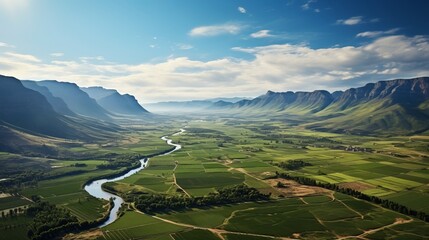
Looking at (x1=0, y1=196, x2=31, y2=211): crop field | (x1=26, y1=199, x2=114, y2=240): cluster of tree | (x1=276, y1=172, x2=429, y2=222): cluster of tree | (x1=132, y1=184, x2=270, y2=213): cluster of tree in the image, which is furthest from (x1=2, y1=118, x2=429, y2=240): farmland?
(x1=0, y1=196, x2=31, y2=211): crop field

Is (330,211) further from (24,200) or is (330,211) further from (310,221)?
(24,200)

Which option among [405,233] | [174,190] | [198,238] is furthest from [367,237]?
[174,190]

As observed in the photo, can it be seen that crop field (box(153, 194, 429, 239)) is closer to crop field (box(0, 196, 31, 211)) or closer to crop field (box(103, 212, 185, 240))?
crop field (box(103, 212, 185, 240))

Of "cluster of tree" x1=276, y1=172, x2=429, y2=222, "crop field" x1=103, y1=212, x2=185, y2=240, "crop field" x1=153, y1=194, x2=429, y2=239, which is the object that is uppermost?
"cluster of tree" x1=276, y1=172, x2=429, y2=222

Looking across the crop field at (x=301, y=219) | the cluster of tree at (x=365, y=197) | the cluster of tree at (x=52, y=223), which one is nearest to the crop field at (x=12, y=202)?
the cluster of tree at (x=52, y=223)

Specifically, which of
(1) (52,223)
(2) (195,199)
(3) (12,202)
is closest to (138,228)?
(1) (52,223)

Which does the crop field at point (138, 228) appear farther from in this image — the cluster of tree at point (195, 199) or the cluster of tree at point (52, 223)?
the cluster of tree at point (195, 199)
